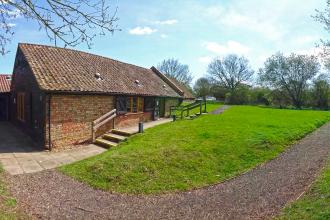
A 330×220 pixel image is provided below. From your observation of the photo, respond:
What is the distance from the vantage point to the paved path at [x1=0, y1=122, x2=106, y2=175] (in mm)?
11109

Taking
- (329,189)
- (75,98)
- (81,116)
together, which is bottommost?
(329,189)

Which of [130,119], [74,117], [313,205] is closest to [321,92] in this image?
[130,119]

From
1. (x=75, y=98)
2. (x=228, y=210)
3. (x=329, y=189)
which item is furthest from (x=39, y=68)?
(x=329, y=189)

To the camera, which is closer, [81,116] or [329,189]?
[329,189]

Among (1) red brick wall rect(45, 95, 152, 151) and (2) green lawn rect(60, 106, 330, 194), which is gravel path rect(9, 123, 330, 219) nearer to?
(2) green lawn rect(60, 106, 330, 194)

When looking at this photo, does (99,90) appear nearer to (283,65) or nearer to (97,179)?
(97,179)

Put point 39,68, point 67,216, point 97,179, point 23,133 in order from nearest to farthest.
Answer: point 67,216 < point 97,179 < point 39,68 < point 23,133

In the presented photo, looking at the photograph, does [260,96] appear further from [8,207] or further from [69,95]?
[8,207]

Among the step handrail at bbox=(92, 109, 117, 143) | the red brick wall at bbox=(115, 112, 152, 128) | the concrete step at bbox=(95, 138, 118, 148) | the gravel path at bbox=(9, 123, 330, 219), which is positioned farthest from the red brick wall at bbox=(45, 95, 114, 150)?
the gravel path at bbox=(9, 123, 330, 219)

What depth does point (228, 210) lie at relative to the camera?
7.07m

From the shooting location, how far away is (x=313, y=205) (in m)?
6.36

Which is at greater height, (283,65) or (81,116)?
(283,65)

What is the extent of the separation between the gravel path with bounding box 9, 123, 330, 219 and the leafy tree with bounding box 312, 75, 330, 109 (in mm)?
52963

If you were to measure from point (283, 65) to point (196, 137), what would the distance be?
53584 mm
